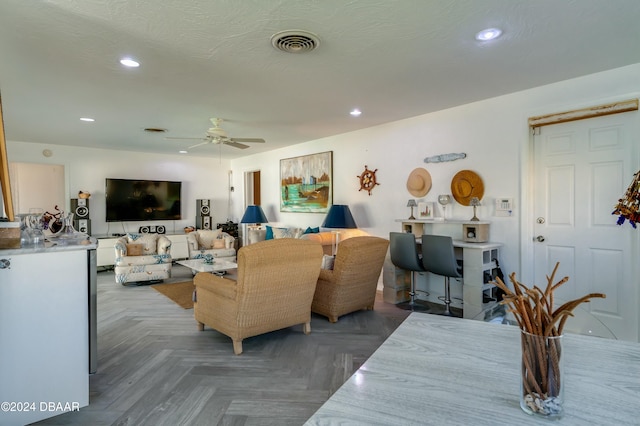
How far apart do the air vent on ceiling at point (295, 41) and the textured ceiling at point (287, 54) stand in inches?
1.8

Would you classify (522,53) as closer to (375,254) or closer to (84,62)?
(375,254)

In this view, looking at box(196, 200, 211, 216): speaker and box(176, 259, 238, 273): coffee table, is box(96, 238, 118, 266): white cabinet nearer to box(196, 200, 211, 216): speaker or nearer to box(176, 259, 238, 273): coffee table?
box(196, 200, 211, 216): speaker

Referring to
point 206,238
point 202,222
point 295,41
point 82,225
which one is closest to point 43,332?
point 295,41

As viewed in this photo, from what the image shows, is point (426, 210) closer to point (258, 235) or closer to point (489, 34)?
point (489, 34)

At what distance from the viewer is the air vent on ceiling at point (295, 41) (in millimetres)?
2400

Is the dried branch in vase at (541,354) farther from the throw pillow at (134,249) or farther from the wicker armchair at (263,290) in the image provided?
the throw pillow at (134,249)

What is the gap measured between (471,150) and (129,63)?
12.0 ft

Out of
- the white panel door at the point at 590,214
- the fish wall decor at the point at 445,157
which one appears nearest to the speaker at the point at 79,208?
the fish wall decor at the point at 445,157

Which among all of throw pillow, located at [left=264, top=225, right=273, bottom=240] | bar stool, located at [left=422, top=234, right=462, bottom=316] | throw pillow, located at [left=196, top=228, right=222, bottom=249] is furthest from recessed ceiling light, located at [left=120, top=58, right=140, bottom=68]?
throw pillow, located at [left=196, top=228, right=222, bottom=249]

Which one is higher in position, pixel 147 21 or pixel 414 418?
pixel 147 21

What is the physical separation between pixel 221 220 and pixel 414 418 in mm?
8385

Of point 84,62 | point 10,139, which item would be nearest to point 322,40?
point 84,62

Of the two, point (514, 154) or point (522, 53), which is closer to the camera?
point (522, 53)

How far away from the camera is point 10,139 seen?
6043 mm
